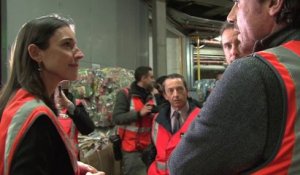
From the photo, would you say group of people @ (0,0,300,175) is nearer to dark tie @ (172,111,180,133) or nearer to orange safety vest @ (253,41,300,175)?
orange safety vest @ (253,41,300,175)

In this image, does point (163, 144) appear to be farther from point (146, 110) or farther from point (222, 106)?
point (222, 106)

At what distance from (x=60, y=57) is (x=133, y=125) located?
234 cm

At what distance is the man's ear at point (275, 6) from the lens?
799mm

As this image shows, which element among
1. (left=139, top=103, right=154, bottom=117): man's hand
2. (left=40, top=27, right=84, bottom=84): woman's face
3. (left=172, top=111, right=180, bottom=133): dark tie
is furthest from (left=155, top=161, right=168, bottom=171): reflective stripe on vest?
(left=40, top=27, right=84, bottom=84): woman's face

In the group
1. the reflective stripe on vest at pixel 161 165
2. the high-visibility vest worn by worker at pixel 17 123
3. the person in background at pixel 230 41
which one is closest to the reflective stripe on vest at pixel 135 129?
the reflective stripe on vest at pixel 161 165

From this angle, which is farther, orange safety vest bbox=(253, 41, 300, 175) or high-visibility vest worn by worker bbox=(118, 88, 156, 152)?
high-visibility vest worn by worker bbox=(118, 88, 156, 152)

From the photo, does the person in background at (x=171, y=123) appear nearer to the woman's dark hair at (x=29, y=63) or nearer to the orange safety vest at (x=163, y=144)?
the orange safety vest at (x=163, y=144)

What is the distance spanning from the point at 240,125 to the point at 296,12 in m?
0.29

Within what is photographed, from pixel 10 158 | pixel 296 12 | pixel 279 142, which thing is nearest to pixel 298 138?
pixel 279 142

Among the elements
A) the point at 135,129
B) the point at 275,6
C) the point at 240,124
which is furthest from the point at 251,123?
the point at 135,129

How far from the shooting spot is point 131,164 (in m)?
A: 3.67

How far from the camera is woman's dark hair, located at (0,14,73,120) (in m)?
1.27

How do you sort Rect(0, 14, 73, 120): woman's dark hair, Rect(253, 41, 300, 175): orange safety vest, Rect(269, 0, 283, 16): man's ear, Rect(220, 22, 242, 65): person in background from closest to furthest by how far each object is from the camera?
Rect(253, 41, 300, 175): orange safety vest, Rect(269, 0, 283, 16): man's ear, Rect(0, 14, 73, 120): woman's dark hair, Rect(220, 22, 242, 65): person in background

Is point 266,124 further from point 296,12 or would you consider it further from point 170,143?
point 170,143
